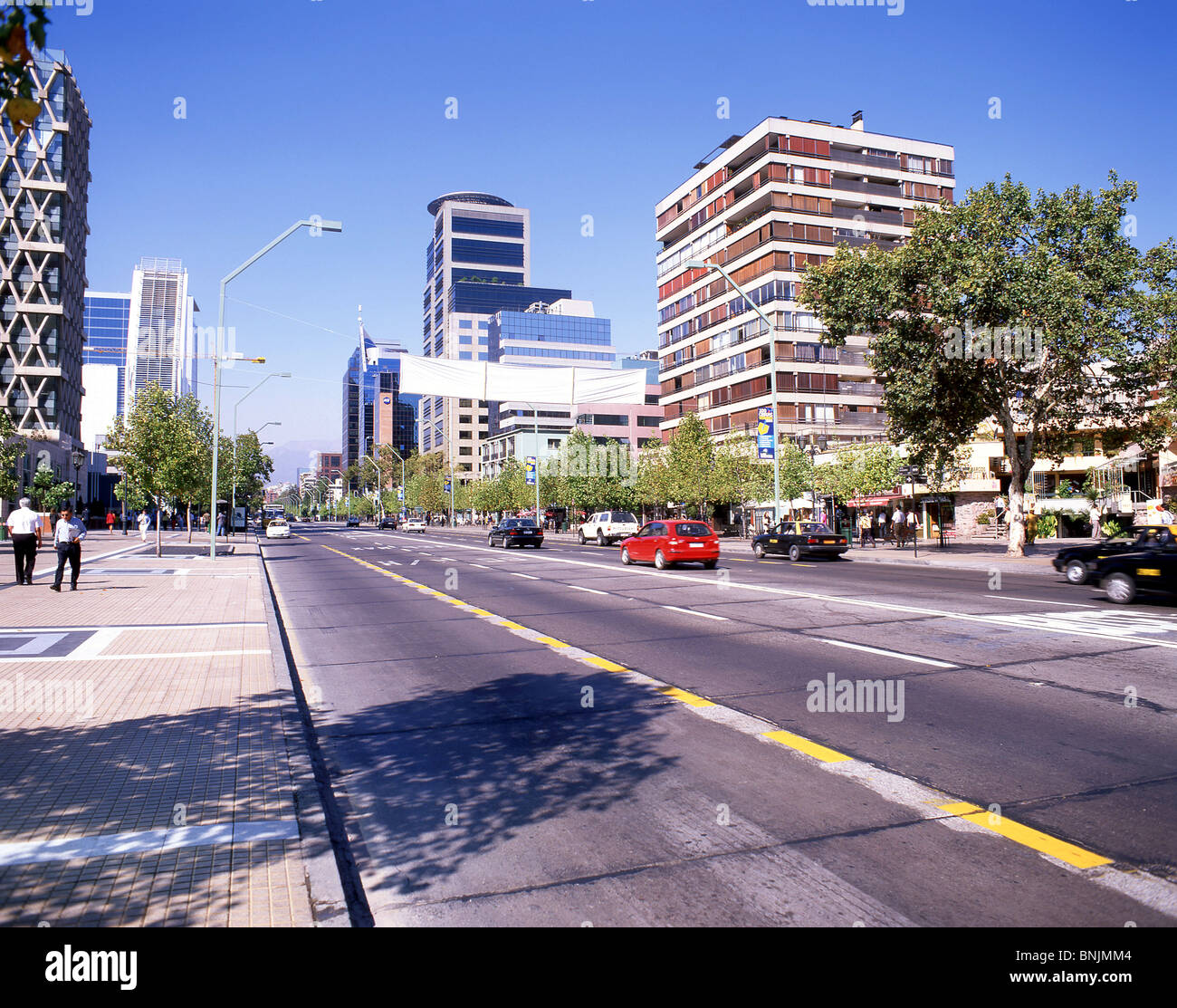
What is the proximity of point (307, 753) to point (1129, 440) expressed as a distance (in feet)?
109

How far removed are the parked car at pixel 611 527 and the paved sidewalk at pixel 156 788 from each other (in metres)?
34.9

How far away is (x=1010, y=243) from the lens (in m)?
28.8

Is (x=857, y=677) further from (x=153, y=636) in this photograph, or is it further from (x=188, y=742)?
(x=153, y=636)

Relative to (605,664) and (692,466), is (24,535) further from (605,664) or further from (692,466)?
(692,466)

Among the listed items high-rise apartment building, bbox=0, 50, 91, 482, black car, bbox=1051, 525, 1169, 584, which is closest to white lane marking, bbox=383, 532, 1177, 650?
black car, bbox=1051, 525, 1169, 584

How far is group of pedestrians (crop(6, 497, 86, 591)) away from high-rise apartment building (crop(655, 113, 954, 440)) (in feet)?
174

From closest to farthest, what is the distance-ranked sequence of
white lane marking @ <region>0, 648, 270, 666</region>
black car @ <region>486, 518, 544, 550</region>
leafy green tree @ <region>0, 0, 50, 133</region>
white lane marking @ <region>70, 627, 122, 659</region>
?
leafy green tree @ <region>0, 0, 50, 133</region>
white lane marking @ <region>0, 648, 270, 666</region>
white lane marking @ <region>70, 627, 122, 659</region>
black car @ <region>486, 518, 544, 550</region>

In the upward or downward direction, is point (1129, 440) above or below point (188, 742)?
above

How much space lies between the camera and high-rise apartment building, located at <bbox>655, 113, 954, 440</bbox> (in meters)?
66.1

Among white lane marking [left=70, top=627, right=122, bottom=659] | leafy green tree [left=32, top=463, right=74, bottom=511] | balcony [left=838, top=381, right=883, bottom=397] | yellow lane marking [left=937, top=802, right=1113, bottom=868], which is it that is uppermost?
balcony [left=838, top=381, right=883, bottom=397]

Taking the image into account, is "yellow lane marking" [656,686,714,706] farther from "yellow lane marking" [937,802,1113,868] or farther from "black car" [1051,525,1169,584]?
"black car" [1051,525,1169,584]

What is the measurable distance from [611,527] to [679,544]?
68.9 ft

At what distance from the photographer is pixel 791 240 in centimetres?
6644
